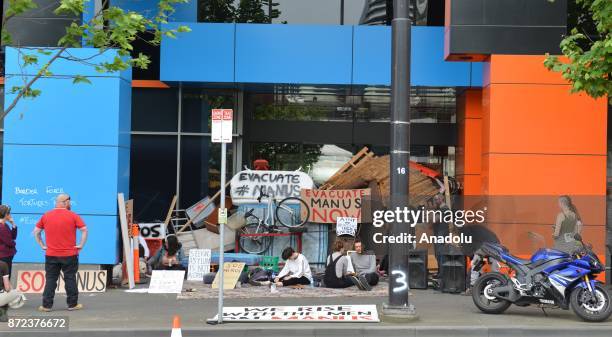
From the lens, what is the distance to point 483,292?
1164 centimetres

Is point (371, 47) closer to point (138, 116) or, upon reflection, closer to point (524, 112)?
point (524, 112)

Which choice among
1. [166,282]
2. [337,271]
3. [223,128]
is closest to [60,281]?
[166,282]

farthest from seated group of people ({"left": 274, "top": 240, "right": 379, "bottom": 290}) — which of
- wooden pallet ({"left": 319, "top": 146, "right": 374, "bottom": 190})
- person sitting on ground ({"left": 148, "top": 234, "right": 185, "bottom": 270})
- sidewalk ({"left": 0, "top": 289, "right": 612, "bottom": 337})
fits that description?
wooden pallet ({"left": 319, "top": 146, "right": 374, "bottom": 190})

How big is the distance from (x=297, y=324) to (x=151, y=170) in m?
9.48

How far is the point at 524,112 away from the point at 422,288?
396 cm

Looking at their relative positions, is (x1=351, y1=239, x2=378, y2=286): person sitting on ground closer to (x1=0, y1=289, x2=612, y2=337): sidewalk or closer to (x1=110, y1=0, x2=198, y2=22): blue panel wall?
(x1=0, y1=289, x2=612, y2=337): sidewalk

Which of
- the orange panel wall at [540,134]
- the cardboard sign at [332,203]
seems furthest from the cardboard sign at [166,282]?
the orange panel wall at [540,134]

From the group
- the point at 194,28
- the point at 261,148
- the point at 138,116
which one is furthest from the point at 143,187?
the point at 194,28

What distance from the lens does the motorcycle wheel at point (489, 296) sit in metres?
11.6

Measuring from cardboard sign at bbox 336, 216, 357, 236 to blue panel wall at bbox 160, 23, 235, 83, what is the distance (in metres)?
4.29

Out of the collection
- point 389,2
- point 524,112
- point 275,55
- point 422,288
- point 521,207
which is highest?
point 389,2

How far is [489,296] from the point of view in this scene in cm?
1159

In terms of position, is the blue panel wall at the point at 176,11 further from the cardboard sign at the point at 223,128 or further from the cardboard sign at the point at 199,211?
the cardboard sign at the point at 223,128

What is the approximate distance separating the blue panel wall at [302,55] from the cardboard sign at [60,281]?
5.56 meters
